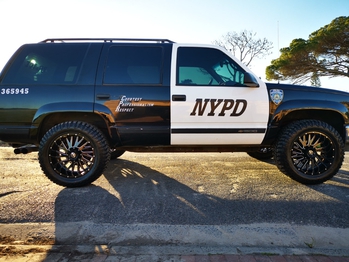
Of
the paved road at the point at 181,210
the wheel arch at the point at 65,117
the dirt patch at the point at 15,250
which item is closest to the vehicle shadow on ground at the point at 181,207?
the paved road at the point at 181,210

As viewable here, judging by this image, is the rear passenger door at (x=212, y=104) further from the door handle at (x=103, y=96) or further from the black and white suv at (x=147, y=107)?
the door handle at (x=103, y=96)

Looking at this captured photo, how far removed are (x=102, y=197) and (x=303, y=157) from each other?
2.81 meters

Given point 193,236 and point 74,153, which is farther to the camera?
point 74,153

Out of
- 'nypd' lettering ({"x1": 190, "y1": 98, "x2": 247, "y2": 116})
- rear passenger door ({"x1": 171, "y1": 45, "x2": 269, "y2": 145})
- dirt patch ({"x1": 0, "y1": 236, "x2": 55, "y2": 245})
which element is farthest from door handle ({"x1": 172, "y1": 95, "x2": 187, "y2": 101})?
dirt patch ({"x1": 0, "y1": 236, "x2": 55, "y2": 245})

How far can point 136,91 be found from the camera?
3473mm

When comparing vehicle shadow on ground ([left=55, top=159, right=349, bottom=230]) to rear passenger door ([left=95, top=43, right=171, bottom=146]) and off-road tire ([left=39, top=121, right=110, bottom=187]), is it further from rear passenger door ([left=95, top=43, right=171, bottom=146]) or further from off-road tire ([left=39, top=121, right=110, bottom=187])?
rear passenger door ([left=95, top=43, right=171, bottom=146])

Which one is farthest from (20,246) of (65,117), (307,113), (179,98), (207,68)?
(307,113)

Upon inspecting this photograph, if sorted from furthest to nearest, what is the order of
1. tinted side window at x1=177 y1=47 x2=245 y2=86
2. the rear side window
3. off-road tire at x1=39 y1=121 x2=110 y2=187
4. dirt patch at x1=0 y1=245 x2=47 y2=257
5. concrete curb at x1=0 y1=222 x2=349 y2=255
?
1. tinted side window at x1=177 y1=47 x2=245 y2=86
2. the rear side window
3. off-road tire at x1=39 y1=121 x2=110 y2=187
4. concrete curb at x1=0 y1=222 x2=349 y2=255
5. dirt patch at x1=0 y1=245 x2=47 y2=257

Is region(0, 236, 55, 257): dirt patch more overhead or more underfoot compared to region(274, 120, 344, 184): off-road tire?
more underfoot

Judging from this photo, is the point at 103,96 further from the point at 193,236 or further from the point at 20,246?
the point at 193,236

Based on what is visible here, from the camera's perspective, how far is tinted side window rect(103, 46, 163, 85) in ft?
11.6

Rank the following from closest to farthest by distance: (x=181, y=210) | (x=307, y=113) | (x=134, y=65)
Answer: (x=181, y=210), (x=134, y=65), (x=307, y=113)

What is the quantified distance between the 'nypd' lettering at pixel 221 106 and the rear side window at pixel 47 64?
5.75 feet

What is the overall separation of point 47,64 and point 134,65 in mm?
1222
